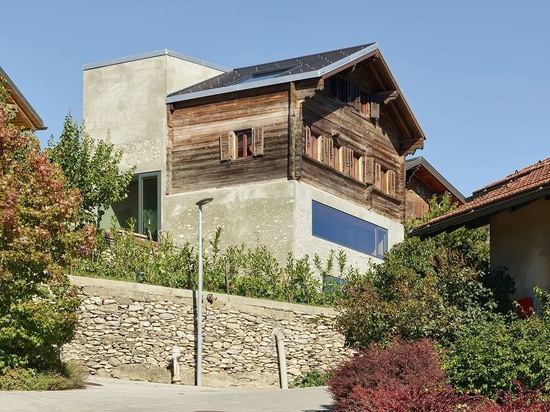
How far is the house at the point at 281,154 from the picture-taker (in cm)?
4003

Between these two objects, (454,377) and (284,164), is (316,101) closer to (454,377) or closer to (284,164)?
(284,164)

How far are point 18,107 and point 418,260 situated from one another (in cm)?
1785

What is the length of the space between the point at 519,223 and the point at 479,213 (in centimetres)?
112

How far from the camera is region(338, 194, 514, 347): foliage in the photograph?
2120cm

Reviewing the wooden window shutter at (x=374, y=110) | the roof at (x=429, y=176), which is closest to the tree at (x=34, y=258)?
the wooden window shutter at (x=374, y=110)

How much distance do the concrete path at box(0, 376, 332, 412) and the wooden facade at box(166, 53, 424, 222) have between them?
1486cm

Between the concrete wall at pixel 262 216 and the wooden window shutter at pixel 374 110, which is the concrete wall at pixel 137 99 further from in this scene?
the wooden window shutter at pixel 374 110

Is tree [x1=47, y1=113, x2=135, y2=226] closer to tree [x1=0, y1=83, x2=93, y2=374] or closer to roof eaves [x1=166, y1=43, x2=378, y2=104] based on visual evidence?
roof eaves [x1=166, y1=43, x2=378, y2=104]

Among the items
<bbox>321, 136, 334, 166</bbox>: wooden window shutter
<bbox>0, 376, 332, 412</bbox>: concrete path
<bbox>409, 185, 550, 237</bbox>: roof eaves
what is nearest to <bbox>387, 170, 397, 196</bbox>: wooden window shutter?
<bbox>321, 136, 334, 166</bbox>: wooden window shutter

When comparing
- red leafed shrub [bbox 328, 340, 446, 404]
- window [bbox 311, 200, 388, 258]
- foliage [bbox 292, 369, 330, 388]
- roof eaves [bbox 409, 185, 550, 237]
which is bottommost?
foliage [bbox 292, 369, 330, 388]

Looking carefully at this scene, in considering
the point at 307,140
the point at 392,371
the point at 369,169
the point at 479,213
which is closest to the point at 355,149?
the point at 369,169

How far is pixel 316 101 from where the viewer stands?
41.4 meters

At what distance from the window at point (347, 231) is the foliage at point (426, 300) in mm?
16505

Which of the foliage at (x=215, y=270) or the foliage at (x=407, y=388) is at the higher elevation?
the foliage at (x=215, y=270)
